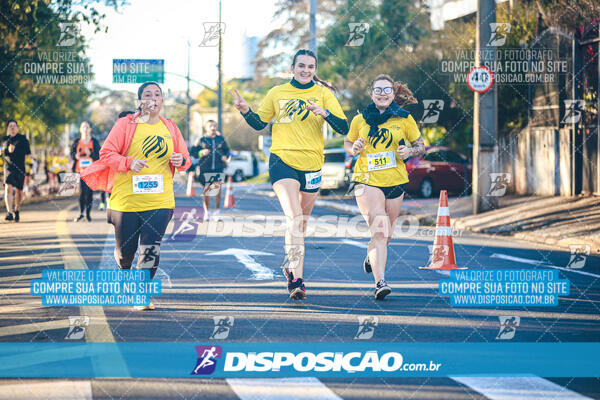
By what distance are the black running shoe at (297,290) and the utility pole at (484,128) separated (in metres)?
10.9

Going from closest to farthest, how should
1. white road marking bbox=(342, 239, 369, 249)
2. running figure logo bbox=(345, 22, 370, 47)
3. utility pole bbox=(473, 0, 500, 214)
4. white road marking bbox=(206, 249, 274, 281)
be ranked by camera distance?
white road marking bbox=(206, 249, 274, 281) < white road marking bbox=(342, 239, 369, 249) < running figure logo bbox=(345, 22, 370, 47) < utility pole bbox=(473, 0, 500, 214)

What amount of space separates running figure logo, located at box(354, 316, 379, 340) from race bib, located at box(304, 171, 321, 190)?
1537 mm

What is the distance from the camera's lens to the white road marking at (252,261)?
9.53 metres

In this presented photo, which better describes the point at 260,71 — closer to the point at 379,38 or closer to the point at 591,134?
the point at 379,38

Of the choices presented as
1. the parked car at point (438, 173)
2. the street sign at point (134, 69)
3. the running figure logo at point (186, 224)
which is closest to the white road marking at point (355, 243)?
the running figure logo at point (186, 224)

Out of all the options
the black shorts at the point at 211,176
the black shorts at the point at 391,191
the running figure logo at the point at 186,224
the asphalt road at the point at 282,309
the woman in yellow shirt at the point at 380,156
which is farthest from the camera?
the black shorts at the point at 211,176

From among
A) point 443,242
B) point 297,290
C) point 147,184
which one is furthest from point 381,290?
point 443,242

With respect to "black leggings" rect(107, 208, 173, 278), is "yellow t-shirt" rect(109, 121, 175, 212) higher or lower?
higher

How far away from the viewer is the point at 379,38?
5025cm

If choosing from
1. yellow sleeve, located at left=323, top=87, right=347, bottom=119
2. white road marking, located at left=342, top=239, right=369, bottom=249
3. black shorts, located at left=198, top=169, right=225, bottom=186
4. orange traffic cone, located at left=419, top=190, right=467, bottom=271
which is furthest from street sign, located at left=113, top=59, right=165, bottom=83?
yellow sleeve, located at left=323, top=87, right=347, bottom=119

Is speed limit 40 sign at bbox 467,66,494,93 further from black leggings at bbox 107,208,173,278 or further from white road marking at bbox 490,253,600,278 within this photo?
black leggings at bbox 107,208,173,278

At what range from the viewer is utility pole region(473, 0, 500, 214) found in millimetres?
17594

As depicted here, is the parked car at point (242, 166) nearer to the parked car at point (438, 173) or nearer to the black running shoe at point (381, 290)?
the parked car at point (438, 173)

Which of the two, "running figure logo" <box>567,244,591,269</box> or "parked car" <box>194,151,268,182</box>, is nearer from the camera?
"running figure logo" <box>567,244,591,269</box>
